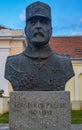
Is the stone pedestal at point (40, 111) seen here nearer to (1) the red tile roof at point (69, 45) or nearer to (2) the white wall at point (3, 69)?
(2) the white wall at point (3, 69)

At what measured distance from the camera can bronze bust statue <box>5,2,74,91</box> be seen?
709cm

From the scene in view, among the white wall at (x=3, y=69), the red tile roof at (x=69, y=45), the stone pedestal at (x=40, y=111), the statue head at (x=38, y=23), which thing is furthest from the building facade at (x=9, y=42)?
the stone pedestal at (x=40, y=111)

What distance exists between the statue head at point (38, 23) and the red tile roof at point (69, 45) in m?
26.7

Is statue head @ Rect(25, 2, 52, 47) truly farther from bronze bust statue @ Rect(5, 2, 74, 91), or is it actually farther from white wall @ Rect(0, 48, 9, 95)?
white wall @ Rect(0, 48, 9, 95)

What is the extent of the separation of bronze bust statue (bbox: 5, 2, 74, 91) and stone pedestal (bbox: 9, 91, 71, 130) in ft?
0.76

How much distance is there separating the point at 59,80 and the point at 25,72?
709 mm

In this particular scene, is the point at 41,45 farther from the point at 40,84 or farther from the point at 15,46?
the point at 15,46

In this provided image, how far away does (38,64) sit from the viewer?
7.26 metres

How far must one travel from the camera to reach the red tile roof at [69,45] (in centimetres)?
3447

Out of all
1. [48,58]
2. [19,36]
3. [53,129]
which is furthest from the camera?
[19,36]

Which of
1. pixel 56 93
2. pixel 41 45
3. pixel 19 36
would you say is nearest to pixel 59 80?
pixel 56 93

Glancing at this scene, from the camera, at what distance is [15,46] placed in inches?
1172

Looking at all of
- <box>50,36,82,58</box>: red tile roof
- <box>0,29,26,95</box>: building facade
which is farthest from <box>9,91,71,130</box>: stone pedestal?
<box>50,36,82,58</box>: red tile roof

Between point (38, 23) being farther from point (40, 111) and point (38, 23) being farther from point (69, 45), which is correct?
point (69, 45)
